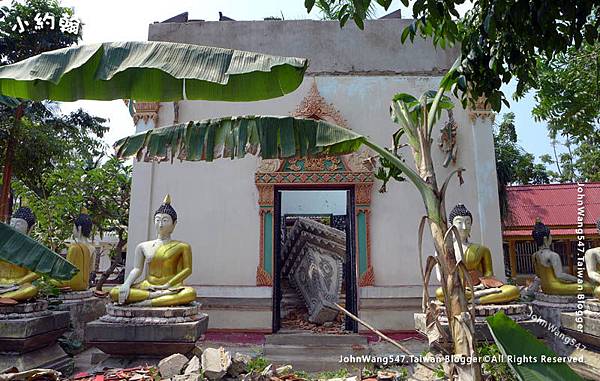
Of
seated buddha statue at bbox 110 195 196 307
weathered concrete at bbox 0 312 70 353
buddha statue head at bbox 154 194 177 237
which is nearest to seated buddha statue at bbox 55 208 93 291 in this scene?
weathered concrete at bbox 0 312 70 353

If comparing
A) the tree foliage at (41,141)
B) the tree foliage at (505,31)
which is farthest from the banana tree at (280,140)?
the tree foliage at (41,141)

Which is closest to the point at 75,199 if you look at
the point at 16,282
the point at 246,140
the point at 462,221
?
the point at 16,282

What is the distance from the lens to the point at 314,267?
28.5 ft

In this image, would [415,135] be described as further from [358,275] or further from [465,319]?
[358,275]

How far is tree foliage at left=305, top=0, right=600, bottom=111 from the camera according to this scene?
94.2 inches

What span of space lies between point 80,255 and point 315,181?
12.6 feet

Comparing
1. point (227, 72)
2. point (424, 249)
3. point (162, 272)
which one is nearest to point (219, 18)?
point (162, 272)

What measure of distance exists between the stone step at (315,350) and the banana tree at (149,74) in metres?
4.16

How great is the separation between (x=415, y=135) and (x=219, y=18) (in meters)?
6.19

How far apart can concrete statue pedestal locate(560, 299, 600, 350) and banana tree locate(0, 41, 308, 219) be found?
4.05m

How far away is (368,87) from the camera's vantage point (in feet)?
24.7

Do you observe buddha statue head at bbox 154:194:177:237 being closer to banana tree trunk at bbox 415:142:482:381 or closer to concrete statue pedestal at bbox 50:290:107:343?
concrete statue pedestal at bbox 50:290:107:343

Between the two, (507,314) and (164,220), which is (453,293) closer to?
(507,314)

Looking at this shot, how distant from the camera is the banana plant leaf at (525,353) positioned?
210 centimetres
